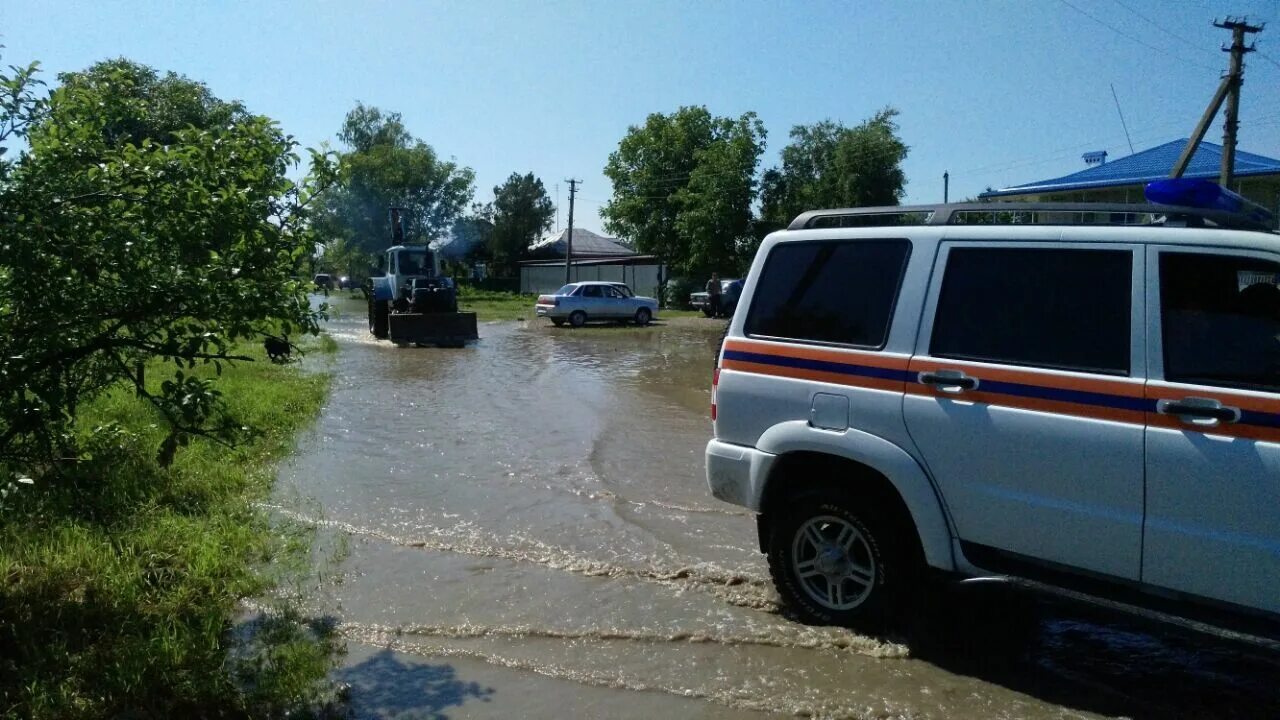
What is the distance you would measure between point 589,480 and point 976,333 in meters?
5.11

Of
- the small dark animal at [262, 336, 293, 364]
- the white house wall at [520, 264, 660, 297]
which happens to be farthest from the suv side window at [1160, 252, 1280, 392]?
the white house wall at [520, 264, 660, 297]

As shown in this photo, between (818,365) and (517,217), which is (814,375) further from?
(517,217)

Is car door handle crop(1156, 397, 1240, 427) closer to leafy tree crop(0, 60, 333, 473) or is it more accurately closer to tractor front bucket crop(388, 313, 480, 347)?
leafy tree crop(0, 60, 333, 473)

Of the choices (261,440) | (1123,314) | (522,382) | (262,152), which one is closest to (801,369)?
(1123,314)

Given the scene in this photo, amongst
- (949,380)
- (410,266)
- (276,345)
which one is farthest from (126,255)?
(410,266)

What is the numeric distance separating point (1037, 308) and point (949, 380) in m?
0.50

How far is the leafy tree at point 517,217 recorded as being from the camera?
73637 mm

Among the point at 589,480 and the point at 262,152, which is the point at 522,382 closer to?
the point at 589,480

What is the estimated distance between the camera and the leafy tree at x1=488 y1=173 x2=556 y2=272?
242 feet

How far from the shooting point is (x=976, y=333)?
4.39 m

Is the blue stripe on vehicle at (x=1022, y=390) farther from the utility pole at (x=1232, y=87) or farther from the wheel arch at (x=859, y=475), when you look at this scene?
the utility pole at (x=1232, y=87)

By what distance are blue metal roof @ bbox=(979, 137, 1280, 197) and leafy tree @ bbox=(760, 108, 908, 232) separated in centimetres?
1444

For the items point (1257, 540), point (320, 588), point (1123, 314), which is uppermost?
point (1123, 314)

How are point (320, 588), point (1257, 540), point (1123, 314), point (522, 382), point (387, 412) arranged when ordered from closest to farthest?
point (1257, 540), point (1123, 314), point (320, 588), point (387, 412), point (522, 382)
